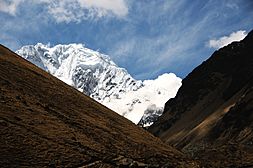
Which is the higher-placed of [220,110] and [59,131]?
[220,110]

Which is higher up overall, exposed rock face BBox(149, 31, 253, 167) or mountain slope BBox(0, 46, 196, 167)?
exposed rock face BBox(149, 31, 253, 167)

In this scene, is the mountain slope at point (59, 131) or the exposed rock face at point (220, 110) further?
the exposed rock face at point (220, 110)

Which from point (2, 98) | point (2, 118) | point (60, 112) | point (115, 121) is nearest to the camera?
point (2, 118)

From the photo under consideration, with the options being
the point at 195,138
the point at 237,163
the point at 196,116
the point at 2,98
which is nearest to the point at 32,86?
the point at 2,98

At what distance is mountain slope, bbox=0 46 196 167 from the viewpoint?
1276cm

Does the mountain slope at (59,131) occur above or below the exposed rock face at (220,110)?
below

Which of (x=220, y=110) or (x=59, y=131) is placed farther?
(x=220, y=110)

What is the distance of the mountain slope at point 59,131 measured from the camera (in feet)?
41.9

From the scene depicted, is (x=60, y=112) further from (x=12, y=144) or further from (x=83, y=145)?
(x=12, y=144)

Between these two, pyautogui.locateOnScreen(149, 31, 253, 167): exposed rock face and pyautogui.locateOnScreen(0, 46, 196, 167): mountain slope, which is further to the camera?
pyautogui.locateOnScreen(149, 31, 253, 167): exposed rock face

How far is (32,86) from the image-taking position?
17750 millimetres

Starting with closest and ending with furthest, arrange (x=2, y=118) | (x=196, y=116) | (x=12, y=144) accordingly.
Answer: (x=12, y=144)
(x=2, y=118)
(x=196, y=116)

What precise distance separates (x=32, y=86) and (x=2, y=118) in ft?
14.2

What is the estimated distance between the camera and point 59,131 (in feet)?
47.6
